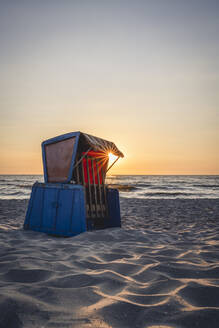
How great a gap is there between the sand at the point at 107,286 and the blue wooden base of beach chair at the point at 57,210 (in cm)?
96

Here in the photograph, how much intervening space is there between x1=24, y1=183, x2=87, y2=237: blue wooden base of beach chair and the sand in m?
0.96

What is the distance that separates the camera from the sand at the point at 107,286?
5.29 feet

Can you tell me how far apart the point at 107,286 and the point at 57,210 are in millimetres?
3131

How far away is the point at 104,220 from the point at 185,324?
4907 millimetres

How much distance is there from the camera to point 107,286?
2.21 meters

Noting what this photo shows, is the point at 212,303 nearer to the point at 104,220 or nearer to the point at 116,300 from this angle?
the point at 116,300

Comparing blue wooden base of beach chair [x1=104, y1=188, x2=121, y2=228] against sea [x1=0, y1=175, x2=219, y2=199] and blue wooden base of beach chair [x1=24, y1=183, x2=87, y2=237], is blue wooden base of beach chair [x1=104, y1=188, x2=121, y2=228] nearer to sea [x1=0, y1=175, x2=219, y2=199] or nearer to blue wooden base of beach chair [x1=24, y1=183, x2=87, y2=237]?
blue wooden base of beach chair [x1=24, y1=183, x2=87, y2=237]

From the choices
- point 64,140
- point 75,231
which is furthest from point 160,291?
point 64,140

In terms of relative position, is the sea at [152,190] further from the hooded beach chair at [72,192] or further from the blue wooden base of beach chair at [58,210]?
the blue wooden base of beach chair at [58,210]

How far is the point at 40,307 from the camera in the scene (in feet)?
5.62

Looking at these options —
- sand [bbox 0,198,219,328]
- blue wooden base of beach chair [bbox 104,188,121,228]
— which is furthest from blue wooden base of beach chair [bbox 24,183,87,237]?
blue wooden base of beach chair [bbox 104,188,121,228]

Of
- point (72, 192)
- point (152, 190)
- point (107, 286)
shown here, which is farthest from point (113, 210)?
point (152, 190)

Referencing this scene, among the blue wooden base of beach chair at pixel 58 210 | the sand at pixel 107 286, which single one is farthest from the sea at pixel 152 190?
the sand at pixel 107 286

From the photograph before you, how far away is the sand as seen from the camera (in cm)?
161
